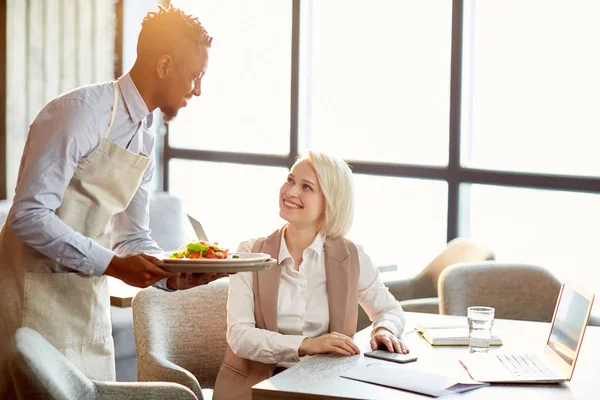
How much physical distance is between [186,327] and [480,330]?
97cm

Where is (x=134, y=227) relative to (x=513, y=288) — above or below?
above

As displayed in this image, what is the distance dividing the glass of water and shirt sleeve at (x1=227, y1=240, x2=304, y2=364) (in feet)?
1.59

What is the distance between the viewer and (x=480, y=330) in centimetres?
255

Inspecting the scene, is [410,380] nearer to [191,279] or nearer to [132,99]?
[191,279]

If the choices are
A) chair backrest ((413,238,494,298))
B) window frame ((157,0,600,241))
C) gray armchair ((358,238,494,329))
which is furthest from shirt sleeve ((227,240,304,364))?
window frame ((157,0,600,241))

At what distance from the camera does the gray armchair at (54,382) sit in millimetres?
1896

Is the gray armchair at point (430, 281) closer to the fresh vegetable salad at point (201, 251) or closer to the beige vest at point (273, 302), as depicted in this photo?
the beige vest at point (273, 302)

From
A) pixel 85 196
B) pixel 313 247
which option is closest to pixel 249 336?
pixel 313 247

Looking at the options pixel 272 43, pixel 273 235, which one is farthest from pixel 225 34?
pixel 273 235

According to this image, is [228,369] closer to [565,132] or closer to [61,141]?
[61,141]

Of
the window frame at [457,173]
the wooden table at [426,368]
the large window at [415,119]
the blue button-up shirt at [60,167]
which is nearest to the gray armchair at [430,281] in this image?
the large window at [415,119]

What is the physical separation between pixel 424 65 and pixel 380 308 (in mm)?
2712

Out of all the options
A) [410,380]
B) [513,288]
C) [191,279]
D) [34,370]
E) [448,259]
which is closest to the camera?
[34,370]

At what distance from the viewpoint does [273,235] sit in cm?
282
